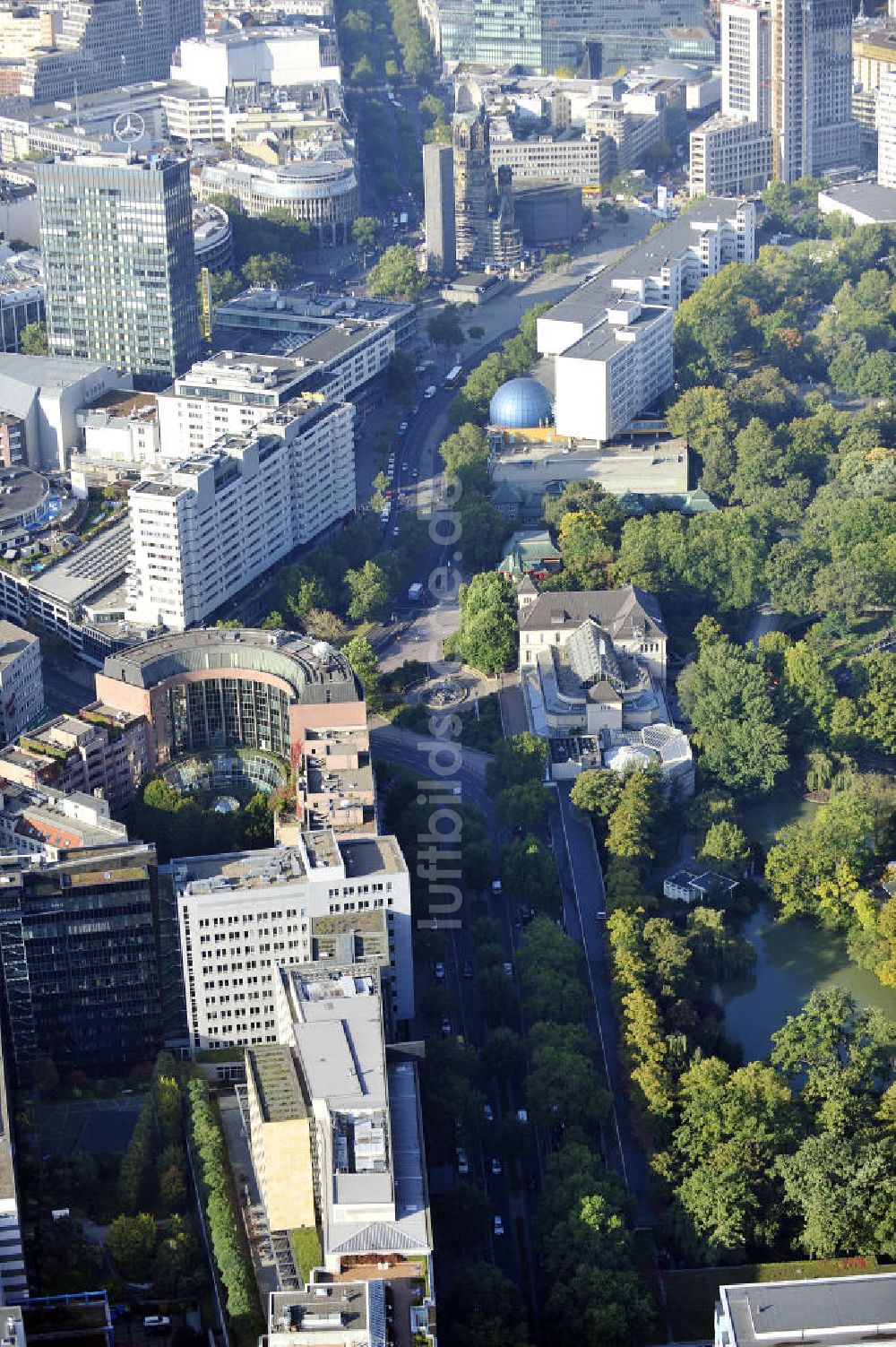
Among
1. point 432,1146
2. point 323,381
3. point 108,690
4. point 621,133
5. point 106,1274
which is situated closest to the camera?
point 106,1274

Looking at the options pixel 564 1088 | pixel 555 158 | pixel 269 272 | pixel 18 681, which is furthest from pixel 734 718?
pixel 555 158

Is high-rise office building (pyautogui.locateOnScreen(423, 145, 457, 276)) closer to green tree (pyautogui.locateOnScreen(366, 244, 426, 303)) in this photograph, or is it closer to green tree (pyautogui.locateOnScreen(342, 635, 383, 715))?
green tree (pyautogui.locateOnScreen(366, 244, 426, 303))

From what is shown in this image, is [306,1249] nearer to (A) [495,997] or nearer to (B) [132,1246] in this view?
(B) [132,1246]

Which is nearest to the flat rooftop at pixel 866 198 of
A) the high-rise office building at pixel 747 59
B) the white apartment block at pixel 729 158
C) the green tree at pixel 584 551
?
the white apartment block at pixel 729 158

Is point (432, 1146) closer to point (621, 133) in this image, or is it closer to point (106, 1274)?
point (106, 1274)

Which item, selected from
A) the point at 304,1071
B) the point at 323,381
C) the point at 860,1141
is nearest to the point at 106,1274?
the point at 304,1071

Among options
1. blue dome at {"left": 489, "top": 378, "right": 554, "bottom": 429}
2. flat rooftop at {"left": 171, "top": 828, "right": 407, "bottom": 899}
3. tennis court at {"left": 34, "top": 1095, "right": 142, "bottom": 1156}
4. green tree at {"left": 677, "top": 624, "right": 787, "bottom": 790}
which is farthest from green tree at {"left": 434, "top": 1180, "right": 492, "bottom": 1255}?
blue dome at {"left": 489, "top": 378, "right": 554, "bottom": 429}
